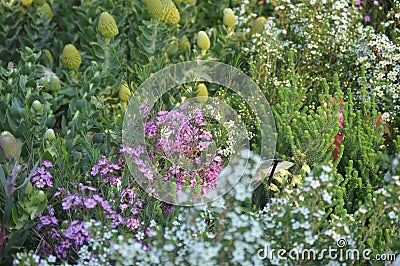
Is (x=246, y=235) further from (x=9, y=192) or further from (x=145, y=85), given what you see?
(x=145, y=85)

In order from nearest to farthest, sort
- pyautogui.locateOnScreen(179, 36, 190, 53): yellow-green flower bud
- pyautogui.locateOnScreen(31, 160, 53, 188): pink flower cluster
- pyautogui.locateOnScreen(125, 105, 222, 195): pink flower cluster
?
pyautogui.locateOnScreen(31, 160, 53, 188): pink flower cluster
pyautogui.locateOnScreen(125, 105, 222, 195): pink flower cluster
pyautogui.locateOnScreen(179, 36, 190, 53): yellow-green flower bud

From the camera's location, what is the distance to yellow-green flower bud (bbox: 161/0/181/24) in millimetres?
3016

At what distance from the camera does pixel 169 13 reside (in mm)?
3035

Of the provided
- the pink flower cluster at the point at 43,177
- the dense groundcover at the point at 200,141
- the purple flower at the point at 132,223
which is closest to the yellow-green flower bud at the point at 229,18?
the dense groundcover at the point at 200,141

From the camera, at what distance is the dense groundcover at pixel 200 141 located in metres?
1.94

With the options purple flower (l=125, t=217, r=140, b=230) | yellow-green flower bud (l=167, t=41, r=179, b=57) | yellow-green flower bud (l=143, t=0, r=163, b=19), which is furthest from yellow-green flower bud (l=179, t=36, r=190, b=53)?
purple flower (l=125, t=217, r=140, b=230)

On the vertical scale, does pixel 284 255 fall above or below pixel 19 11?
below

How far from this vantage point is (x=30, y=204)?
6.79 feet

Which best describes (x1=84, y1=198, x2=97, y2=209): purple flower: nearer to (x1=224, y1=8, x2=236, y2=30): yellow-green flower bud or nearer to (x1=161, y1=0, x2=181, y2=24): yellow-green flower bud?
(x1=161, y1=0, x2=181, y2=24): yellow-green flower bud

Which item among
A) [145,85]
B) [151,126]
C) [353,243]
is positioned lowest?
[353,243]

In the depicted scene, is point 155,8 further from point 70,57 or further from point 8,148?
point 8,148

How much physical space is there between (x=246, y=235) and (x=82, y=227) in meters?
0.58

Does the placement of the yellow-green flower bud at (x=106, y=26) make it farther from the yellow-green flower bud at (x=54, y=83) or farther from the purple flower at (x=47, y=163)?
the purple flower at (x=47, y=163)

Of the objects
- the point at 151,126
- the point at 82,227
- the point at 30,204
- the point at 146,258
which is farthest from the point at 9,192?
the point at 151,126
